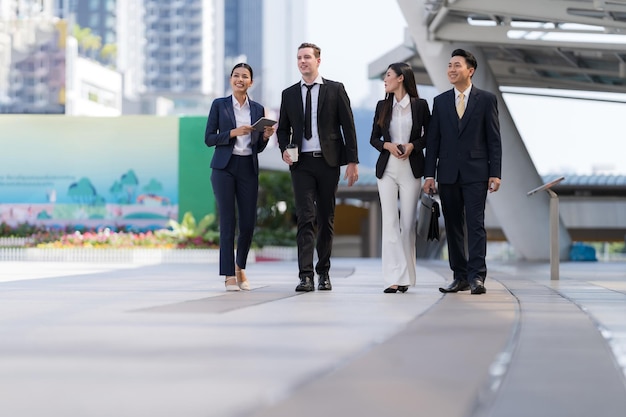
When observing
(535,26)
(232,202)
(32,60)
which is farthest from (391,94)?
(32,60)

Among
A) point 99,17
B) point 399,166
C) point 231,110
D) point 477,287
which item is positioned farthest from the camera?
point 99,17

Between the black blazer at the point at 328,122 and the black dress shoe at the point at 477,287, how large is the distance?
141 centimetres

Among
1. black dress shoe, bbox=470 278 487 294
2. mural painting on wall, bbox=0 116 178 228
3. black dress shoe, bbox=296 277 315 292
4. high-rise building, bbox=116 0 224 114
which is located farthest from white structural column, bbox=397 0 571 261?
high-rise building, bbox=116 0 224 114

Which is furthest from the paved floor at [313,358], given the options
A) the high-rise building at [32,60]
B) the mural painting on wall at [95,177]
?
the high-rise building at [32,60]

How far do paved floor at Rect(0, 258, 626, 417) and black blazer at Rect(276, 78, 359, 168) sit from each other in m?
1.86

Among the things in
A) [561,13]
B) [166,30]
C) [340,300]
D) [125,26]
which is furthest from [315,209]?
[166,30]

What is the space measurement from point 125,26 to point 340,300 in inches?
6240

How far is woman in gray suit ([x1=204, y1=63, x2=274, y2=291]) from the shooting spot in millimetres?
9531

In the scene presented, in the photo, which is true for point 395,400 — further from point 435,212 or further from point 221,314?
point 435,212

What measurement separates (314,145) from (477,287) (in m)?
1.84

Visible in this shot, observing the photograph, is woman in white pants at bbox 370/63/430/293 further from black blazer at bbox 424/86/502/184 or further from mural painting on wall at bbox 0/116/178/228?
mural painting on wall at bbox 0/116/178/228

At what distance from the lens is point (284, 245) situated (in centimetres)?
2602

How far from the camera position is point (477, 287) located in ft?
29.2

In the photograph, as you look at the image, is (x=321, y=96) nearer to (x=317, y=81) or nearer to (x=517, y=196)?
(x=317, y=81)
